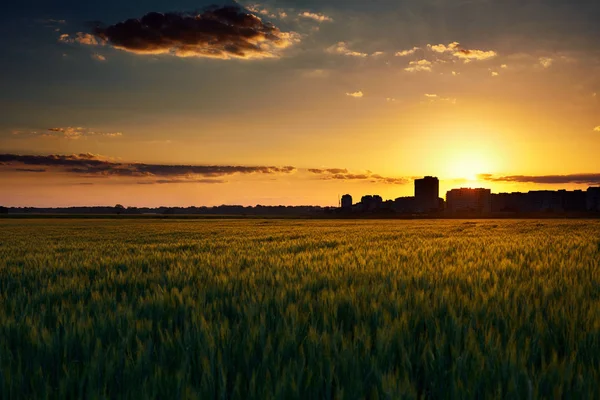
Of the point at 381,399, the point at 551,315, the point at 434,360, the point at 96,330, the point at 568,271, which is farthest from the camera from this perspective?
the point at 568,271

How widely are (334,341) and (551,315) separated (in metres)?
2.27

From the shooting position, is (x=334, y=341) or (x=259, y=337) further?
(x=259, y=337)

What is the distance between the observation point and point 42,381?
251 centimetres

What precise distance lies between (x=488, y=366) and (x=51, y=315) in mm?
4136

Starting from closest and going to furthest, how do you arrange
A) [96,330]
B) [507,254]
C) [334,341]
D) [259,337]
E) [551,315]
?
[334,341] → [259,337] → [96,330] → [551,315] → [507,254]

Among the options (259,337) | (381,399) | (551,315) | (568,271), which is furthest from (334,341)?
(568,271)

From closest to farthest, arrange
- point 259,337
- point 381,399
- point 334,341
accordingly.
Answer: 1. point 381,399
2. point 334,341
3. point 259,337

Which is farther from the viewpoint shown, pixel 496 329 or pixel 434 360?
pixel 496 329

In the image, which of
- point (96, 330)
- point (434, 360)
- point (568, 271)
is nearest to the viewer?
point (434, 360)

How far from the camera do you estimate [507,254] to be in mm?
11891

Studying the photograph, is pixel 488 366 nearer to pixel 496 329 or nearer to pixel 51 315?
pixel 496 329

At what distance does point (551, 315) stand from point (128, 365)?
3569mm

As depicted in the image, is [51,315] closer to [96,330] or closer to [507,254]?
[96,330]

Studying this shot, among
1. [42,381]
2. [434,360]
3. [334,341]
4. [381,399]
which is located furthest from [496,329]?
[42,381]
